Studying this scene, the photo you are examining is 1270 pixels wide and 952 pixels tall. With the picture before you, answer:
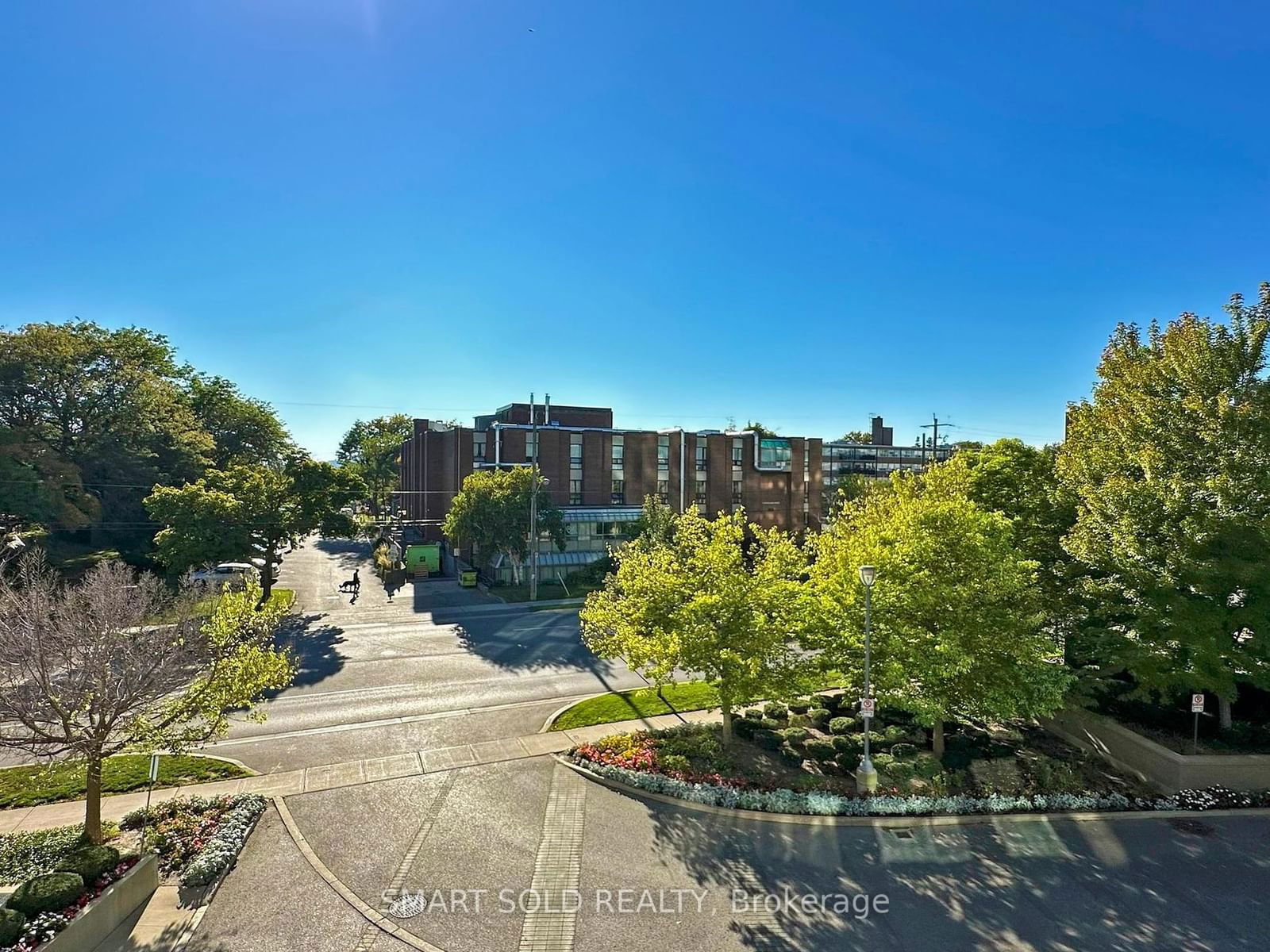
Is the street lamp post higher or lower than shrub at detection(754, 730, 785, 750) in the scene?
higher

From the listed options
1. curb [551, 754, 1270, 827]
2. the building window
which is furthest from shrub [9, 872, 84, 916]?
the building window

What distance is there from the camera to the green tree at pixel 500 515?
38.3 meters

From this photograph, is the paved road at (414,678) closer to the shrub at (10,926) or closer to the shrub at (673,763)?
the shrub at (673,763)

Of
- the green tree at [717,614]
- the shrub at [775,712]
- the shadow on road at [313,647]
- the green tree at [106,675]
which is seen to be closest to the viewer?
the green tree at [106,675]

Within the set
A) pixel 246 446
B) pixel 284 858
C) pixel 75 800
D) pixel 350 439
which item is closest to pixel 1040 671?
pixel 284 858

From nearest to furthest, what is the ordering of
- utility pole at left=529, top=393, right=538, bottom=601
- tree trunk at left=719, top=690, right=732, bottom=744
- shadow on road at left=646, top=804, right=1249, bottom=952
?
1. shadow on road at left=646, top=804, right=1249, bottom=952
2. tree trunk at left=719, top=690, right=732, bottom=744
3. utility pole at left=529, top=393, right=538, bottom=601

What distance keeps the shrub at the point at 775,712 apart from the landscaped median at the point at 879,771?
89 cm

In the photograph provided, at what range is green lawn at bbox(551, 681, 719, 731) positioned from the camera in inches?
747

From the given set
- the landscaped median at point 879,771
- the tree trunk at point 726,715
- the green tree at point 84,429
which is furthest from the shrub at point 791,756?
the green tree at point 84,429

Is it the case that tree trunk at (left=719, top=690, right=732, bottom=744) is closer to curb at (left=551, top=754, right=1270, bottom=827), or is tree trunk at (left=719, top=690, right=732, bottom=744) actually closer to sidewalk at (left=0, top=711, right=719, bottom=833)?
sidewalk at (left=0, top=711, right=719, bottom=833)

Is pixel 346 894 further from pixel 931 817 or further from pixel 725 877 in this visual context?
pixel 931 817

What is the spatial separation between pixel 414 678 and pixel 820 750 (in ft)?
48.3

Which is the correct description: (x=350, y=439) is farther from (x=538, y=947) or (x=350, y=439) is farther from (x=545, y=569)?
(x=538, y=947)

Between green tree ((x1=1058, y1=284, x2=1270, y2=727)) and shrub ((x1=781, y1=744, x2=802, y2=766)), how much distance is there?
28.1 feet
